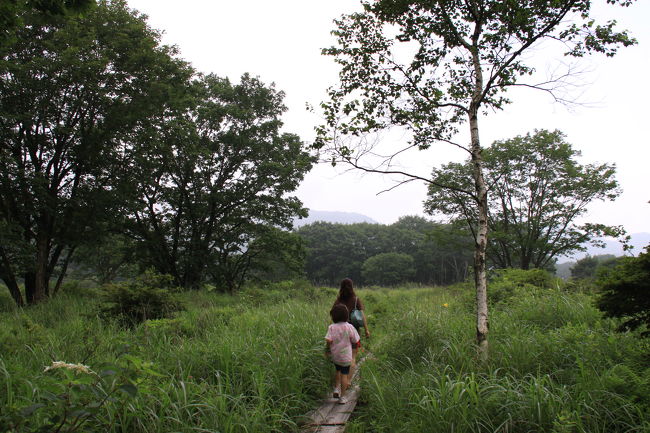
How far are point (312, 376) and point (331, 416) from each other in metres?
0.87

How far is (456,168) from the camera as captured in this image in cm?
2316

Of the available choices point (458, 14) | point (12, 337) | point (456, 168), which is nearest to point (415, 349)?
point (458, 14)

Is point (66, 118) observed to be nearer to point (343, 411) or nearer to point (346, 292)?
point (346, 292)

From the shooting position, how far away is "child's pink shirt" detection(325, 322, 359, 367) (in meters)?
4.69

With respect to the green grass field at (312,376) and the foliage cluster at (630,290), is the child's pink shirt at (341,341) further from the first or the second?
the foliage cluster at (630,290)

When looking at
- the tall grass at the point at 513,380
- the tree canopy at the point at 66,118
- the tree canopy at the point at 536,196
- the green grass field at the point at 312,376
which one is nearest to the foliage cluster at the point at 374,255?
the tree canopy at the point at 536,196

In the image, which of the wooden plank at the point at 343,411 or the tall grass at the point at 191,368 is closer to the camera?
the tall grass at the point at 191,368

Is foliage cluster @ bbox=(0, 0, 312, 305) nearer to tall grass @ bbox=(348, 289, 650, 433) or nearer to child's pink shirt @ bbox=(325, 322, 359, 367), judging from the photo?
child's pink shirt @ bbox=(325, 322, 359, 367)

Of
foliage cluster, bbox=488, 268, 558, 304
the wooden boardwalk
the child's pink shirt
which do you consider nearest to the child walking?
the child's pink shirt

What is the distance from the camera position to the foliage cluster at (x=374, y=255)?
203 ft

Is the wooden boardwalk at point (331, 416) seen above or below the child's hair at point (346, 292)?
below

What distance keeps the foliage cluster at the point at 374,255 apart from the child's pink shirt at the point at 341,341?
54.2 m

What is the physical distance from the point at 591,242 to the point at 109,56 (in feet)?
83.6

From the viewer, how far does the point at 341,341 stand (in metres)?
4.77
